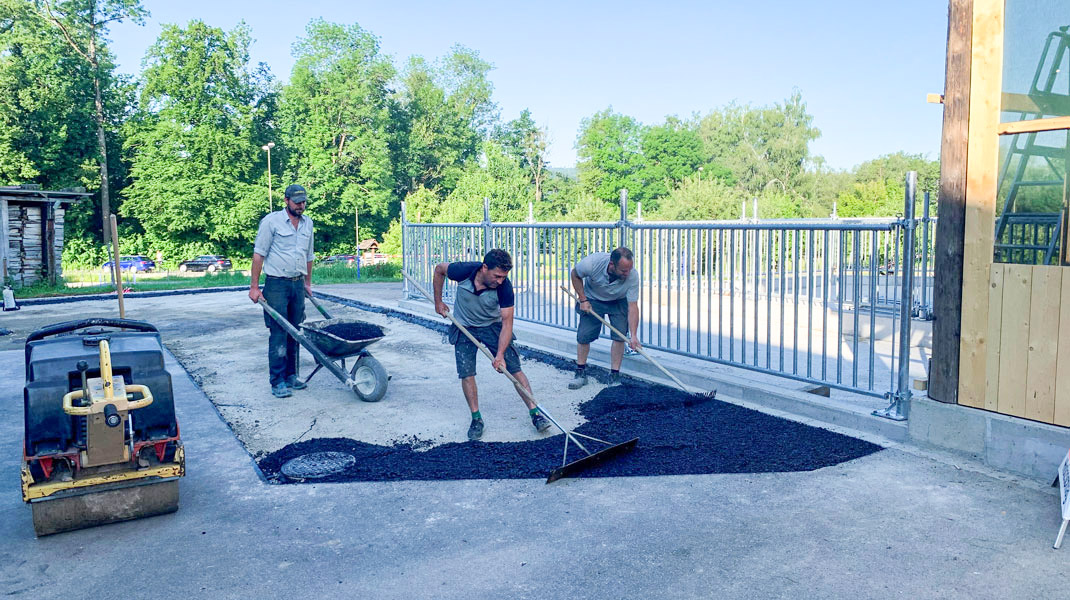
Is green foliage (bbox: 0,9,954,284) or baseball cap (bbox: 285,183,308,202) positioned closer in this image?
baseball cap (bbox: 285,183,308,202)

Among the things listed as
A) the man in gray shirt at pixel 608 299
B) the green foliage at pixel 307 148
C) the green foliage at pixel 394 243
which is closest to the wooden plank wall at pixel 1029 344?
the man in gray shirt at pixel 608 299

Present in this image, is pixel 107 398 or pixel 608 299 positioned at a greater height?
pixel 608 299

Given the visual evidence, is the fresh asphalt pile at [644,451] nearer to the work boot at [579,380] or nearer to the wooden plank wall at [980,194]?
the wooden plank wall at [980,194]

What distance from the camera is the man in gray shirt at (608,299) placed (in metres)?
7.29

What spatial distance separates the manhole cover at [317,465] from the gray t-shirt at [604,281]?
3.06 m

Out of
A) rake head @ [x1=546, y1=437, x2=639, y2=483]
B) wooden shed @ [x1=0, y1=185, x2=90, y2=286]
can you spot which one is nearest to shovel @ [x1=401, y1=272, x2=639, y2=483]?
rake head @ [x1=546, y1=437, x2=639, y2=483]

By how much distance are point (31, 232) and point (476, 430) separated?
23.1 m

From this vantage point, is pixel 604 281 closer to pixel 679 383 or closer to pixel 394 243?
pixel 679 383

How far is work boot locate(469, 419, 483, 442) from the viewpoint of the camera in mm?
5877

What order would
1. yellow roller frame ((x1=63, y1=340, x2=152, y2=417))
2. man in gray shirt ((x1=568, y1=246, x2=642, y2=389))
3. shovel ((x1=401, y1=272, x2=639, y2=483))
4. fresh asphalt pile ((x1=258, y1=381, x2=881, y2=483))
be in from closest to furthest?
yellow roller frame ((x1=63, y1=340, x2=152, y2=417))
shovel ((x1=401, y1=272, x2=639, y2=483))
fresh asphalt pile ((x1=258, y1=381, x2=881, y2=483))
man in gray shirt ((x1=568, y1=246, x2=642, y2=389))

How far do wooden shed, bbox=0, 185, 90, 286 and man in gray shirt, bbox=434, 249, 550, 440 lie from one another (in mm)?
20998

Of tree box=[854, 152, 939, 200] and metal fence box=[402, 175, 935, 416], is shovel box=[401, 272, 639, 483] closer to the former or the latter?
metal fence box=[402, 175, 935, 416]

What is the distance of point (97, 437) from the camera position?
3.92 m

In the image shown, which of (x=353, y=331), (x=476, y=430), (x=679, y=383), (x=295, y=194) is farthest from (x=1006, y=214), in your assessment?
(x=295, y=194)
